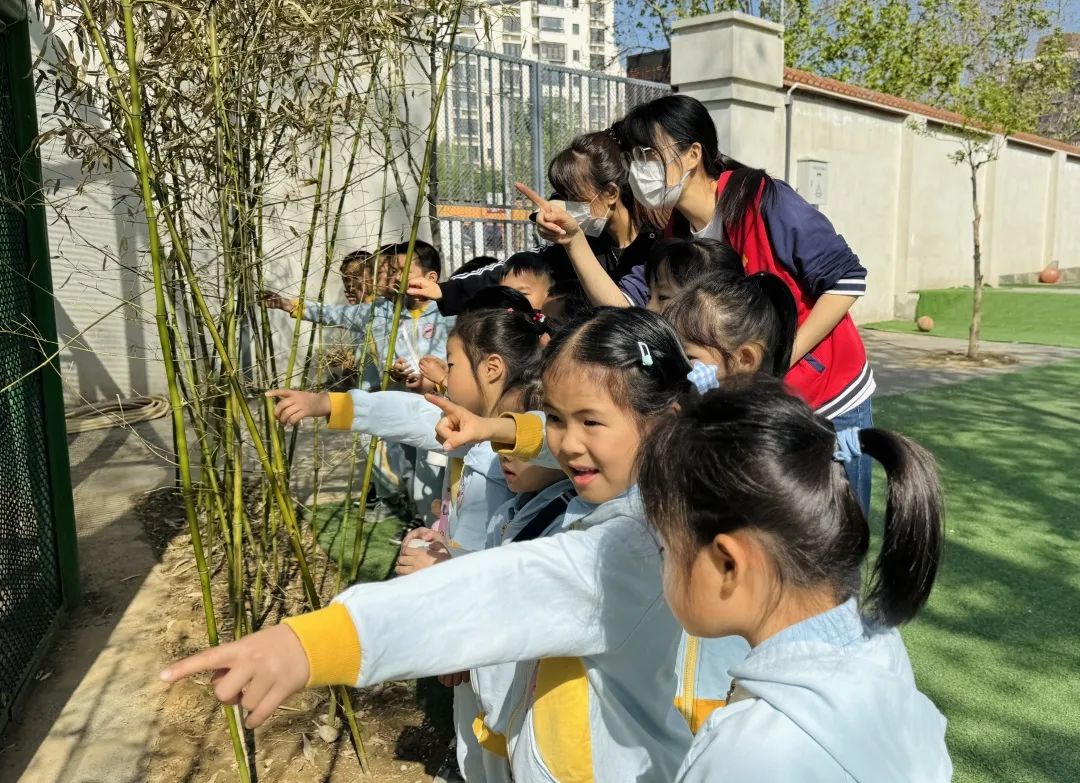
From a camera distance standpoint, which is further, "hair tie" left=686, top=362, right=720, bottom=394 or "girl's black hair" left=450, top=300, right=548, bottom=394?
"girl's black hair" left=450, top=300, right=548, bottom=394

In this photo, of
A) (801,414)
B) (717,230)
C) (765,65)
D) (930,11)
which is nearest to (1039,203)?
(930,11)

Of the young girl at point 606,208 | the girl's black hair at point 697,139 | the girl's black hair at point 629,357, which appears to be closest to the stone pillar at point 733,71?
the young girl at point 606,208

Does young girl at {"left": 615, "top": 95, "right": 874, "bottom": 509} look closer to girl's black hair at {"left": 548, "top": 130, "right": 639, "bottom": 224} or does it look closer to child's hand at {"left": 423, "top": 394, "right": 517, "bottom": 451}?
girl's black hair at {"left": 548, "top": 130, "right": 639, "bottom": 224}

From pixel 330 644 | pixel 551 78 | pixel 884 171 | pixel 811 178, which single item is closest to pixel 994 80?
pixel 884 171

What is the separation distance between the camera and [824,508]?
113cm

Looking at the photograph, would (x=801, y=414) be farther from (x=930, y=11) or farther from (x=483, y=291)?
(x=930, y=11)

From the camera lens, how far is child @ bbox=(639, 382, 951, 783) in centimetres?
106

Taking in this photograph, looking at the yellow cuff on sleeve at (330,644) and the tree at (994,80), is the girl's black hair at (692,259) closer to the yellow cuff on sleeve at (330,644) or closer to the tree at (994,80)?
the yellow cuff on sleeve at (330,644)

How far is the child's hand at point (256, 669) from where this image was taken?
944 millimetres

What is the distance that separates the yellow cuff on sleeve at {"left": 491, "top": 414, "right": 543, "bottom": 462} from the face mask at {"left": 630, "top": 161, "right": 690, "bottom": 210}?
92 centimetres

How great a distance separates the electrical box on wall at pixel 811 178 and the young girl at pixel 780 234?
7.76m

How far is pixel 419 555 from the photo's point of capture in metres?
1.95

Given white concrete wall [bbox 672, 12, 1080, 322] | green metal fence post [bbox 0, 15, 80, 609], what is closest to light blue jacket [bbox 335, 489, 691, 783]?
green metal fence post [bbox 0, 15, 80, 609]

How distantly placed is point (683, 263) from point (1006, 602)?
202 cm
